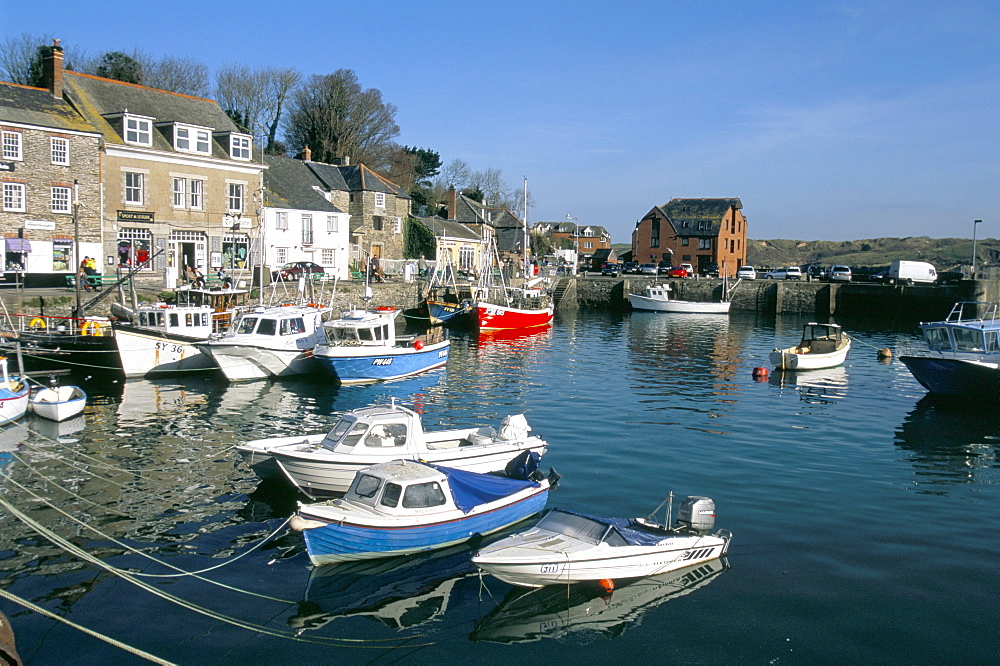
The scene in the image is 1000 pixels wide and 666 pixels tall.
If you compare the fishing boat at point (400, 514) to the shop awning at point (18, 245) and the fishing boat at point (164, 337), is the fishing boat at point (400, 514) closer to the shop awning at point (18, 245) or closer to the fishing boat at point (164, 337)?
the fishing boat at point (164, 337)

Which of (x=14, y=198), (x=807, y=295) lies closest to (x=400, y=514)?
(x=14, y=198)

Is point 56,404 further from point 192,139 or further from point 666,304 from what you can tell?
point 666,304

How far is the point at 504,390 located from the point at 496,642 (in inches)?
869

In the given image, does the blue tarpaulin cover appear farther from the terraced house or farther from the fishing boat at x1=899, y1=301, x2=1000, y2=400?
the terraced house

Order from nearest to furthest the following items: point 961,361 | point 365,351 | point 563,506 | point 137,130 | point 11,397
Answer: point 563,506 → point 11,397 → point 961,361 → point 365,351 → point 137,130

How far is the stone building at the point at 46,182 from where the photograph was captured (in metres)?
43.7

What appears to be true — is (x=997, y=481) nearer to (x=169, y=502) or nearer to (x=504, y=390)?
(x=504, y=390)

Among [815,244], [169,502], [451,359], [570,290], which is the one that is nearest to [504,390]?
[451,359]

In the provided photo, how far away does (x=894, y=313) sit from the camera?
249ft

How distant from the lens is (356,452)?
18.9m

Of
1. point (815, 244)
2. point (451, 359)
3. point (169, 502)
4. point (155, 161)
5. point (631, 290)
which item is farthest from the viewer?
point (815, 244)

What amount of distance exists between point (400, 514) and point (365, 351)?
1977 centimetres

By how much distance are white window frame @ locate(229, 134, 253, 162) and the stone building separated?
9588mm

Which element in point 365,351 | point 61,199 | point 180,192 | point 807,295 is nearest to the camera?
point 365,351
